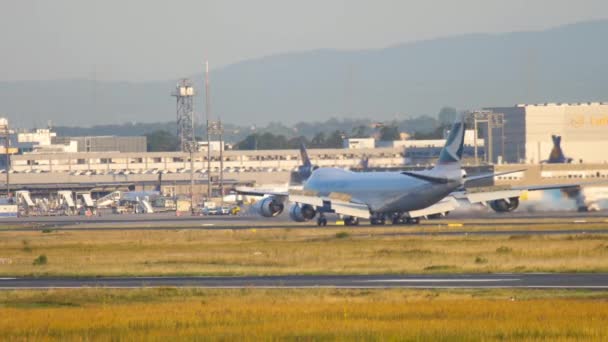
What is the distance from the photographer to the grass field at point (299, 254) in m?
49.9

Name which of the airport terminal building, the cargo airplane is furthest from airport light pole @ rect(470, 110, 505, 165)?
the cargo airplane

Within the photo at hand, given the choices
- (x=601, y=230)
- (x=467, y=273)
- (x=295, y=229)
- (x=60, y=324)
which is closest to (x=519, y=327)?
(x=60, y=324)

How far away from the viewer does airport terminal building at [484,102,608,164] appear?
186m

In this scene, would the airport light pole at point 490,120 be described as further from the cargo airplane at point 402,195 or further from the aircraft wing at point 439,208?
the aircraft wing at point 439,208

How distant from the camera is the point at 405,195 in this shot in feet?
289

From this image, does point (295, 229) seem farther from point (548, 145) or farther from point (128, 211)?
point (548, 145)

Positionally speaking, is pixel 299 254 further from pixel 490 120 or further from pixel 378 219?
pixel 490 120

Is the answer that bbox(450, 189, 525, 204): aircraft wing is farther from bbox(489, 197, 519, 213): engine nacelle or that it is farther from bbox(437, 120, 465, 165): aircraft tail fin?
bbox(437, 120, 465, 165): aircraft tail fin

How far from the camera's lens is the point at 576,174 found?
157 meters

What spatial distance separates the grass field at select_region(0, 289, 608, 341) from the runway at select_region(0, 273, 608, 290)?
2470 millimetres

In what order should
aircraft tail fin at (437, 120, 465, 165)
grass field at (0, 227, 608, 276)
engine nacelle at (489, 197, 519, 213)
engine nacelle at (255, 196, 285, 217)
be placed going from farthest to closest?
engine nacelle at (255, 196, 285, 217)
engine nacelle at (489, 197, 519, 213)
aircraft tail fin at (437, 120, 465, 165)
grass field at (0, 227, 608, 276)

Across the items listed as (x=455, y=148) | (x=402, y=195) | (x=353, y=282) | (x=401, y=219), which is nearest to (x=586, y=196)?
(x=401, y=219)

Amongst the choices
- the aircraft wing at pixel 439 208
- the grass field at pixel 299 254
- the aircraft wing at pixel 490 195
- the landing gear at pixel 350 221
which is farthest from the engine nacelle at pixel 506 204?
the grass field at pixel 299 254

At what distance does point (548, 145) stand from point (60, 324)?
164394 mm
